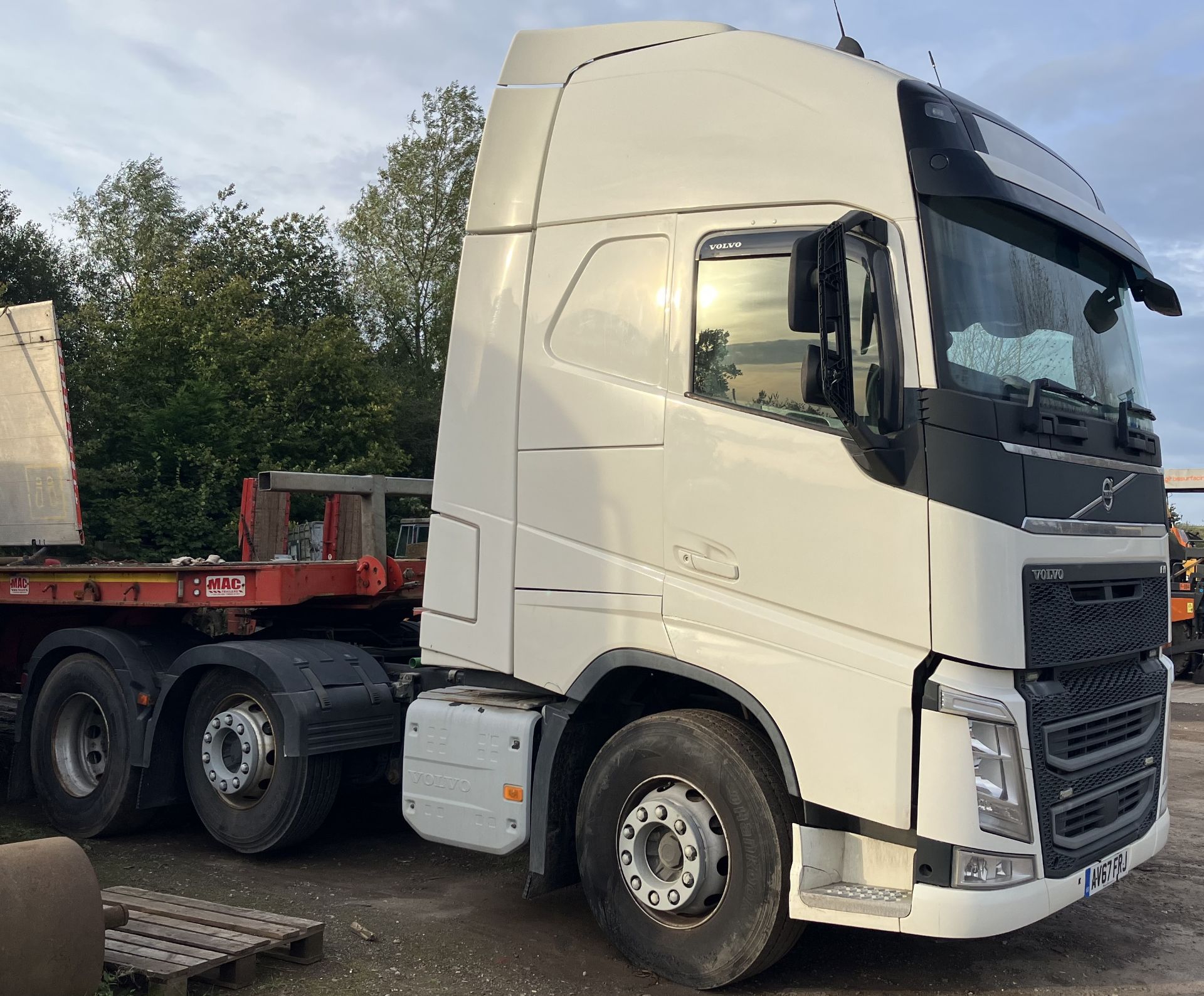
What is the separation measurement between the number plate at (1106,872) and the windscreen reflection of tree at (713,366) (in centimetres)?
227

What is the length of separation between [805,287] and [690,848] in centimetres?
Result: 219

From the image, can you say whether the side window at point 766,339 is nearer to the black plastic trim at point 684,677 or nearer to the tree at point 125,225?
the black plastic trim at point 684,677

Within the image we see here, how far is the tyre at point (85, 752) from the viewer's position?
272 inches

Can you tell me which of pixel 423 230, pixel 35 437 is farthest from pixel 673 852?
pixel 423 230

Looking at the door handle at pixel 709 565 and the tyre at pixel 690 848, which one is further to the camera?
the door handle at pixel 709 565

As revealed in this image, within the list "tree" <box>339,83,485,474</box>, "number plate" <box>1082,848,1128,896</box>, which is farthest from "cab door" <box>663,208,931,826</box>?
"tree" <box>339,83,485,474</box>

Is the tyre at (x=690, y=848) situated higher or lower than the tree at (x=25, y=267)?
lower

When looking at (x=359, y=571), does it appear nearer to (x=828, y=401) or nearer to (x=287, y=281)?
(x=828, y=401)

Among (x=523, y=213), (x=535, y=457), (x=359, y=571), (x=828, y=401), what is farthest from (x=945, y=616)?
(x=359, y=571)

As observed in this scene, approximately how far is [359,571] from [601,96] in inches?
125

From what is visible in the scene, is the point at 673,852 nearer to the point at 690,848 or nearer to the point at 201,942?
the point at 690,848

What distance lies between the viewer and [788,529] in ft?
14.2

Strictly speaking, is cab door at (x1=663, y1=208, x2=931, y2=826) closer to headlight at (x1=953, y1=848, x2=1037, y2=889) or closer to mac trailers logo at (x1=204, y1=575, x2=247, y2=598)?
headlight at (x1=953, y1=848, x2=1037, y2=889)

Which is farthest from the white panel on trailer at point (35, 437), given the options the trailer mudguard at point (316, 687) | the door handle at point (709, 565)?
the door handle at point (709, 565)
